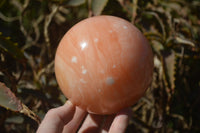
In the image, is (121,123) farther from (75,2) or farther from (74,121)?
(75,2)

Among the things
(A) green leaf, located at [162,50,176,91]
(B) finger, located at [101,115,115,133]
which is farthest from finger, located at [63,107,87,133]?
(A) green leaf, located at [162,50,176,91]

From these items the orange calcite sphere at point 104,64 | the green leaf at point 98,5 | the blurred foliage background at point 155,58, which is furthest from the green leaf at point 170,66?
the green leaf at point 98,5

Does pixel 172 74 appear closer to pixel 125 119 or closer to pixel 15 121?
pixel 125 119

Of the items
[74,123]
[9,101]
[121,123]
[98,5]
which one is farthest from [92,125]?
[98,5]

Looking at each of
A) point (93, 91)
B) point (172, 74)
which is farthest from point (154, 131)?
point (93, 91)

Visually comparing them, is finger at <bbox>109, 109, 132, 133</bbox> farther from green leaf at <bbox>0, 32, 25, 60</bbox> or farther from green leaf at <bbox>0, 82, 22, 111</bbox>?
green leaf at <bbox>0, 32, 25, 60</bbox>

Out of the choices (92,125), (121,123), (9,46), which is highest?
(9,46)
